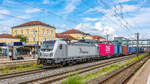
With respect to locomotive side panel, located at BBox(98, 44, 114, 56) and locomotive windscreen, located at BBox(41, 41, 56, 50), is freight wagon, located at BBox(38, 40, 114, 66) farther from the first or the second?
locomotive side panel, located at BBox(98, 44, 114, 56)

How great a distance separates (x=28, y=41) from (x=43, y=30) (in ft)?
28.5

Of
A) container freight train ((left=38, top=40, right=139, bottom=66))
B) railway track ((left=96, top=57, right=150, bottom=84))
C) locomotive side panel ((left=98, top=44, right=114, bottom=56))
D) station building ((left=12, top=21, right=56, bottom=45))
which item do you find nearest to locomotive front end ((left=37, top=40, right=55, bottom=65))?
container freight train ((left=38, top=40, right=139, bottom=66))

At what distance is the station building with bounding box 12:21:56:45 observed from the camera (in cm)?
6594

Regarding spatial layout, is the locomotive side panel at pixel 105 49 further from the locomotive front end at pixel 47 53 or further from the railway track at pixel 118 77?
the railway track at pixel 118 77

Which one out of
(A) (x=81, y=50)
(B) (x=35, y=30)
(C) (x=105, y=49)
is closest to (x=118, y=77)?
(A) (x=81, y=50)

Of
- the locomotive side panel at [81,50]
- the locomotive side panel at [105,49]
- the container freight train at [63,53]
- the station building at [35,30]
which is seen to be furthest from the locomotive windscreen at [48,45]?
the station building at [35,30]

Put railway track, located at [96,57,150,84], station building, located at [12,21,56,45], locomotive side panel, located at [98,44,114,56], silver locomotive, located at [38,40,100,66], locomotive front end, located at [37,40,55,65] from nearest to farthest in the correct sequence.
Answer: railway track, located at [96,57,150,84], locomotive front end, located at [37,40,55,65], silver locomotive, located at [38,40,100,66], locomotive side panel, located at [98,44,114,56], station building, located at [12,21,56,45]

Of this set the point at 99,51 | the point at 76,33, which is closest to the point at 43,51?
the point at 99,51

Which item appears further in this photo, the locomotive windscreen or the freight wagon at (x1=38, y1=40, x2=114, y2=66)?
the locomotive windscreen

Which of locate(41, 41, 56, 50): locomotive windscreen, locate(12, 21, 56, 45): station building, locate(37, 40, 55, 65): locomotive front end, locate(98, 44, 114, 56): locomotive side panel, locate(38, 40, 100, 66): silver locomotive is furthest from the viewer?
locate(12, 21, 56, 45): station building

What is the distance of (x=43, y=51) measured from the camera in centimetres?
1884

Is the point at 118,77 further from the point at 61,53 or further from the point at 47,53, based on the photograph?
the point at 47,53

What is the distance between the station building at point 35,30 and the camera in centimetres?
6594

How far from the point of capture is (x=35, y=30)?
66.6m
